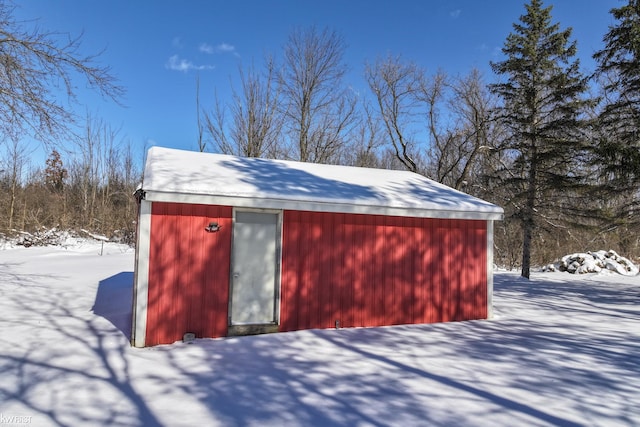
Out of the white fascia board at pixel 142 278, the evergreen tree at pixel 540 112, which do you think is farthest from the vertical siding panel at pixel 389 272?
the evergreen tree at pixel 540 112

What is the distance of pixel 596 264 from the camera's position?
15914 millimetres

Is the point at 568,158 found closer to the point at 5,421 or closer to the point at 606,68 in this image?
the point at 606,68

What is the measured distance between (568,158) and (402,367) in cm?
1244

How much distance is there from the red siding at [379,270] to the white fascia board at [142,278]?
1.92 m

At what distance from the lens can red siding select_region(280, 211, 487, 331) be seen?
6012 mm

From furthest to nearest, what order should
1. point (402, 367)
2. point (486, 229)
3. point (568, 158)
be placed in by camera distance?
point (568, 158) → point (486, 229) → point (402, 367)

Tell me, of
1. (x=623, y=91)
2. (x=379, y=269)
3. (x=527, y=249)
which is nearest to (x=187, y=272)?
(x=379, y=269)

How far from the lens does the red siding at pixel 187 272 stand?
16.9 ft

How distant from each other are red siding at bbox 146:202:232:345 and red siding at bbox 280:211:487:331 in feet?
3.13

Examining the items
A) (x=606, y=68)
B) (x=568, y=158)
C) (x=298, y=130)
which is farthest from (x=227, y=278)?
(x=298, y=130)

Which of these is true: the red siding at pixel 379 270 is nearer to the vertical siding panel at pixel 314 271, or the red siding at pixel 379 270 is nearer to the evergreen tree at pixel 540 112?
the vertical siding panel at pixel 314 271

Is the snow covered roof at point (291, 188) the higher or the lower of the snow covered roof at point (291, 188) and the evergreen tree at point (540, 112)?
the lower

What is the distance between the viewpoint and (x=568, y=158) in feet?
43.9

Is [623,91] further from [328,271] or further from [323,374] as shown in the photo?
[323,374]
